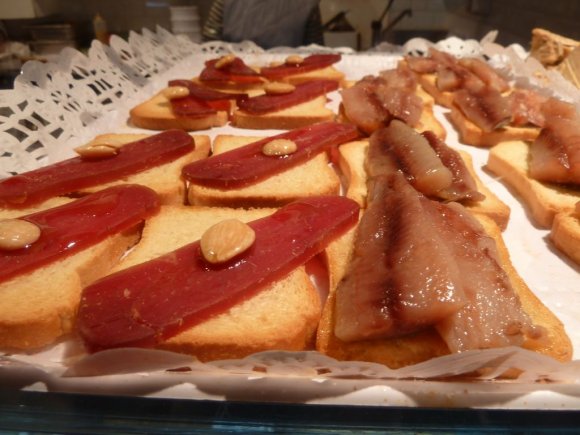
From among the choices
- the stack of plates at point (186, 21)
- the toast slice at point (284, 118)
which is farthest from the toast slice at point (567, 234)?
the stack of plates at point (186, 21)

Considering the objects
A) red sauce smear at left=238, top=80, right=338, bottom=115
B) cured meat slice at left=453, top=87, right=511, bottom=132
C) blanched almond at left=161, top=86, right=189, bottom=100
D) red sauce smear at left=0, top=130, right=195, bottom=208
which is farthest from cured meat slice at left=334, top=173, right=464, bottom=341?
blanched almond at left=161, top=86, right=189, bottom=100

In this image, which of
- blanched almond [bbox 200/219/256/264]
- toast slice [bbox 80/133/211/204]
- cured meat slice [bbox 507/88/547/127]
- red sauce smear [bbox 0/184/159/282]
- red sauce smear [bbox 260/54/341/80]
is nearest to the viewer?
blanched almond [bbox 200/219/256/264]

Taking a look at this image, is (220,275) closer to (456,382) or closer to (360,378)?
(360,378)

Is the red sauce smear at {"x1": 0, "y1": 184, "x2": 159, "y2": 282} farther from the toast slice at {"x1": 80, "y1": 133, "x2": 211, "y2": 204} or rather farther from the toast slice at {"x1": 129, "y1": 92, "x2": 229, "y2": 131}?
the toast slice at {"x1": 129, "y1": 92, "x2": 229, "y2": 131}

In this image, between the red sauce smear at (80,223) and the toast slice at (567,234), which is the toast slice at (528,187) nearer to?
the toast slice at (567,234)

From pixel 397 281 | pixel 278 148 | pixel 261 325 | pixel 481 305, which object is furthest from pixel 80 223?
pixel 481 305
